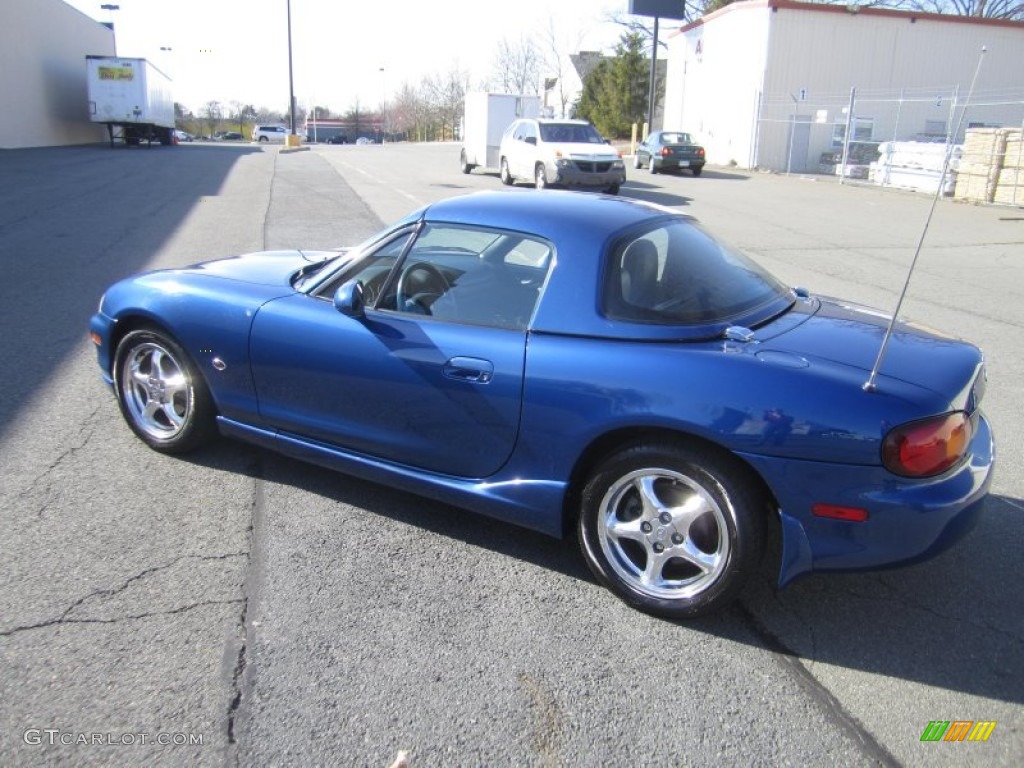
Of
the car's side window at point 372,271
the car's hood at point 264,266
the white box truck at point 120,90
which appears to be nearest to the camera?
the car's side window at point 372,271

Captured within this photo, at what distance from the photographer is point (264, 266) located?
440 centimetres

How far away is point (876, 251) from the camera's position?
494 inches

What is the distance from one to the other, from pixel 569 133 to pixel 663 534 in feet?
58.3

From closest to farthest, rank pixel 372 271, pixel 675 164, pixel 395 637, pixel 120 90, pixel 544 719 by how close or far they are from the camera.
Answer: pixel 544 719
pixel 395 637
pixel 372 271
pixel 675 164
pixel 120 90

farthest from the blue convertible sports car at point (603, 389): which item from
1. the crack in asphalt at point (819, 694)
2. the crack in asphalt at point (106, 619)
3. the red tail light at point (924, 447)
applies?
the crack in asphalt at point (106, 619)

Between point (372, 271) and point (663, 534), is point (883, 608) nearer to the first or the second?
point (663, 534)

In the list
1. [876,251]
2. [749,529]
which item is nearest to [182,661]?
[749,529]

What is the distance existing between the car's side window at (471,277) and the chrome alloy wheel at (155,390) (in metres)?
1.28

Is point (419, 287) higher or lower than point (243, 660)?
higher

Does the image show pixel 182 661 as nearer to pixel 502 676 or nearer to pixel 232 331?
pixel 502 676

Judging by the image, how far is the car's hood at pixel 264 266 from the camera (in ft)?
13.5

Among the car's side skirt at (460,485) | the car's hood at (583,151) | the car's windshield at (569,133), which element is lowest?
the car's side skirt at (460,485)

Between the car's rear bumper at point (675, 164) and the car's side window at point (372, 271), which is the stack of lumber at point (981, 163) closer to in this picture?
the car's rear bumper at point (675, 164)

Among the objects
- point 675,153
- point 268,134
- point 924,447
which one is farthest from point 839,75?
point 268,134
